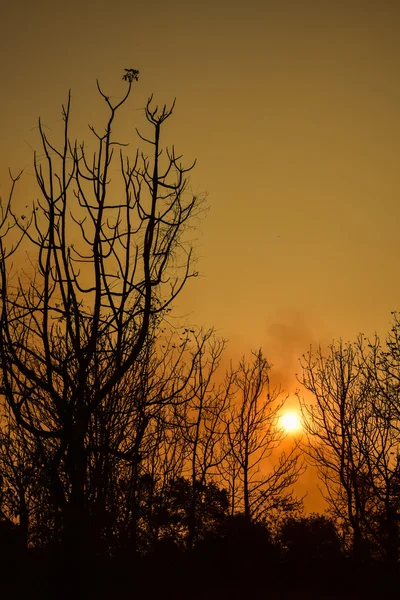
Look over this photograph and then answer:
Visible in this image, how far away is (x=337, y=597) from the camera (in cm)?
2653

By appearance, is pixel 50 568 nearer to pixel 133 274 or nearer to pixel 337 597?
pixel 133 274

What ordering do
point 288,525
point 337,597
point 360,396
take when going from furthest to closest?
point 288,525 → point 337,597 → point 360,396

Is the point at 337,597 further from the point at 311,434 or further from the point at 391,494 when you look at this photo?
the point at 391,494

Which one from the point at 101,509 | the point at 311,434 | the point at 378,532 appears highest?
the point at 311,434

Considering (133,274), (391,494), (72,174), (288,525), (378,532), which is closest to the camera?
(72,174)

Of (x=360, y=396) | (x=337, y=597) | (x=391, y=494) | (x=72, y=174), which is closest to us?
(x=72, y=174)

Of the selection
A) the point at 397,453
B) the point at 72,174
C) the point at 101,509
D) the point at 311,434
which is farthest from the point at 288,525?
the point at 72,174

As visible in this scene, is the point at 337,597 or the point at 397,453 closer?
the point at 397,453

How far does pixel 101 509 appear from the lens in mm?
7211

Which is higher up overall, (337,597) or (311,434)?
(311,434)

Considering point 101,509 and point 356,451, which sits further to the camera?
point 356,451

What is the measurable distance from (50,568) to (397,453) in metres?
14.4

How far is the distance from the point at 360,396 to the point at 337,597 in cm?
1111

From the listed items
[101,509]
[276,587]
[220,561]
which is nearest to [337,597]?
A: [276,587]
